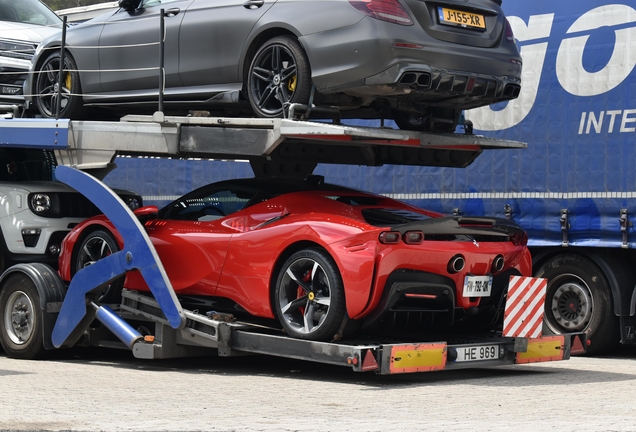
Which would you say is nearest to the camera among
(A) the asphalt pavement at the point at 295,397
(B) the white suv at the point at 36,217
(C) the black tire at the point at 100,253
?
(A) the asphalt pavement at the point at 295,397

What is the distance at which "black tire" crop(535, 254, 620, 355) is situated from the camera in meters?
11.4

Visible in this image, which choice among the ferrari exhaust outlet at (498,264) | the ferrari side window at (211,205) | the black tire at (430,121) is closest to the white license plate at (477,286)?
the ferrari exhaust outlet at (498,264)

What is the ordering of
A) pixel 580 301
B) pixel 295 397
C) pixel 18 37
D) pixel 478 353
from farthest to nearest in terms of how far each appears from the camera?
pixel 18 37 < pixel 580 301 < pixel 478 353 < pixel 295 397

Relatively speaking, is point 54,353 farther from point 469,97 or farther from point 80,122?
point 469,97

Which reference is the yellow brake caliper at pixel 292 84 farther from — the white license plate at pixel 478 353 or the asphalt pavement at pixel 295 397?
the white license plate at pixel 478 353

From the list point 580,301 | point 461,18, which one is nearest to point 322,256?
point 461,18

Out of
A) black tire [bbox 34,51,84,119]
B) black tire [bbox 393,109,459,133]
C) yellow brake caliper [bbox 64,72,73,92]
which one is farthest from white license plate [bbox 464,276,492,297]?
yellow brake caliper [bbox 64,72,73,92]

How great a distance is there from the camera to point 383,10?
8.71 metres

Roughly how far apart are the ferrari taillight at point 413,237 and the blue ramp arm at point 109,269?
6.76ft

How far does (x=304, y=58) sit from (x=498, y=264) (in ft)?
7.79

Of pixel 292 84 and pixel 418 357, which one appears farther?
pixel 292 84

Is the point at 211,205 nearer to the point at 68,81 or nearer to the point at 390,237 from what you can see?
the point at 390,237

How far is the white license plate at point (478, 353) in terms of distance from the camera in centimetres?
893

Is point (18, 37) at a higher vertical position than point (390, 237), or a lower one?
higher
